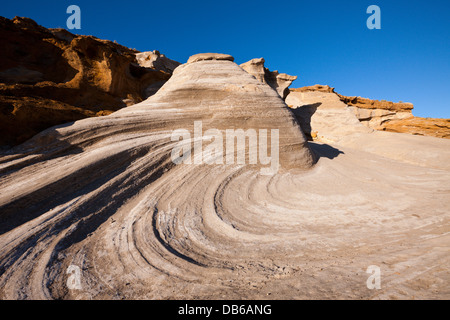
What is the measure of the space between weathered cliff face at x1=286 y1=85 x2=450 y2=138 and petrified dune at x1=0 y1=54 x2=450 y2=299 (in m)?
11.9

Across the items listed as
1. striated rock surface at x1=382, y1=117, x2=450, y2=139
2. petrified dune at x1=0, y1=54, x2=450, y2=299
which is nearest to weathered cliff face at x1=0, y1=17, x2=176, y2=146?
petrified dune at x1=0, y1=54, x2=450, y2=299

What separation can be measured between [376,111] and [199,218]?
63.3 ft

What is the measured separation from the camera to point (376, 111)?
16094 mm

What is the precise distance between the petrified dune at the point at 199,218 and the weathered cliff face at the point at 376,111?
11.9 m

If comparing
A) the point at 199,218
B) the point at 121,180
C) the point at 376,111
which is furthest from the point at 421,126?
the point at 121,180

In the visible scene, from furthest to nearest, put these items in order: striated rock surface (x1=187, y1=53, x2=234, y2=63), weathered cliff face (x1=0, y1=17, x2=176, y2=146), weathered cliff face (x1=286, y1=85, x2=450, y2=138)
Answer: weathered cliff face (x1=286, y1=85, x2=450, y2=138) → weathered cliff face (x1=0, y1=17, x2=176, y2=146) → striated rock surface (x1=187, y1=53, x2=234, y2=63)

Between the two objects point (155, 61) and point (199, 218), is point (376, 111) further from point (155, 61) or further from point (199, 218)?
point (155, 61)

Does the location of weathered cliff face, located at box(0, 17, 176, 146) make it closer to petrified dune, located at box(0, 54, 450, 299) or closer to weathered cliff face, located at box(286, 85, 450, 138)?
petrified dune, located at box(0, 54, 450, 299)

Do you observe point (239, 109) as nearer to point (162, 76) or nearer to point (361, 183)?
point (361, 183)

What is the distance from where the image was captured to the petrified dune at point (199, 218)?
1666mm

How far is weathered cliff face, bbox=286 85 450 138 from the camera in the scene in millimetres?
14799

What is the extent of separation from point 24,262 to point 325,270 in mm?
2901

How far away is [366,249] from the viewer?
208cm
